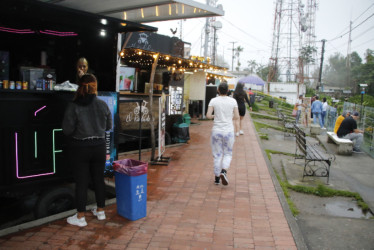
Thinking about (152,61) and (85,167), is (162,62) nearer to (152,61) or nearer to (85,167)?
(152,61)

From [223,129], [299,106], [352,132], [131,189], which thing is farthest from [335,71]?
[131,189]

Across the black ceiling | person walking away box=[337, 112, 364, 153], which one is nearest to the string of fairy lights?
the black ceiling

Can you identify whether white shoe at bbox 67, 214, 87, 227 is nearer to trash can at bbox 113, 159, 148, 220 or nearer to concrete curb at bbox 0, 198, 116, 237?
concrete curb at bbox 0, 198, 116, 237

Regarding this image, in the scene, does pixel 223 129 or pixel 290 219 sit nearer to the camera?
pixel 290 219

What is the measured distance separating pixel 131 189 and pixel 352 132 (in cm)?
1009

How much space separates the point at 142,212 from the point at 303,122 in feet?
52.6

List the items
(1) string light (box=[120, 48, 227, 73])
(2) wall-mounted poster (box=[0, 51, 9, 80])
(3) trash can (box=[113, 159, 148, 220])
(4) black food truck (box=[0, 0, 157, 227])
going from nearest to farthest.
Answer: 1. (4) black food truck (box=[0, 0, 157, 227])
2. (3) trash can (box=[113, 159, 148, 220])
3. (2) wall-mounted poster (box=[0, 51, 9, 80])
4. (1) string light (box=[120, 48, 227, 73])

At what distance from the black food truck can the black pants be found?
24.5 inches

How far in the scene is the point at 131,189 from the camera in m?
4.03

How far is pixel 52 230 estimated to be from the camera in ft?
12.5

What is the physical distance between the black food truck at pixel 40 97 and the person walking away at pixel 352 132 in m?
9.07

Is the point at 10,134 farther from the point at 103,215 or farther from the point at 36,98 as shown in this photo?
the point at 103,215

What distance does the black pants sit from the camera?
12.4 ft

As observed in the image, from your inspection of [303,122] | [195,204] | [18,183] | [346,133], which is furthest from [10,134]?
[303,122]
